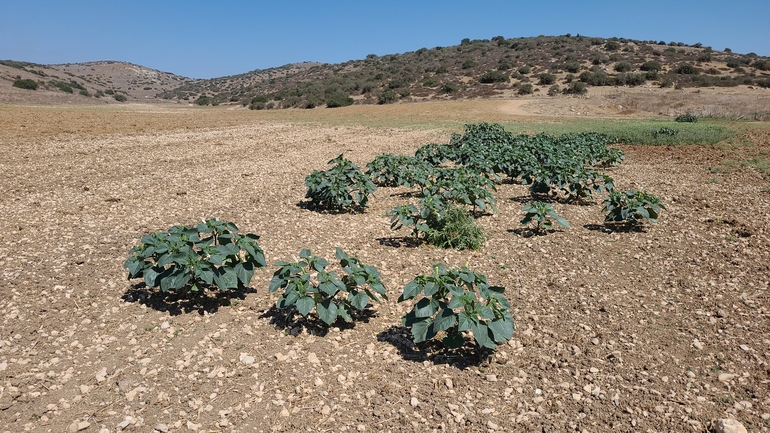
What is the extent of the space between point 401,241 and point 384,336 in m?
2.64

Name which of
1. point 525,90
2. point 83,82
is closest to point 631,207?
point 525,90

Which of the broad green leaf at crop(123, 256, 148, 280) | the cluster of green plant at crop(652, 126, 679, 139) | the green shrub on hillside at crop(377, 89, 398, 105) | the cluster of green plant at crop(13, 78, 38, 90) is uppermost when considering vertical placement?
the cluster of green plant at crop(13, 78, 38, 90)

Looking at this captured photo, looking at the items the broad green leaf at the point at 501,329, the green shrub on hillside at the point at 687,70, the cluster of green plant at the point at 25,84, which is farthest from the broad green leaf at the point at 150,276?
the green shrub on hillside at the point at 687,70

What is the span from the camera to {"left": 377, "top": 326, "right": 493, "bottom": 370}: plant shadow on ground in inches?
144

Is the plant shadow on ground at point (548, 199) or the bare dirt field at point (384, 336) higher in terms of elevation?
the plant shadow on ground at point (548, 199)

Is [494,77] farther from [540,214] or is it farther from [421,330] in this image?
[421,330]

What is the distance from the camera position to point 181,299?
179 inches

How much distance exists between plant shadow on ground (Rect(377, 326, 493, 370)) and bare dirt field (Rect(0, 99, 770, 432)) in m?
0.02

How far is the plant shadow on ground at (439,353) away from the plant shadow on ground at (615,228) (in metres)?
4.19

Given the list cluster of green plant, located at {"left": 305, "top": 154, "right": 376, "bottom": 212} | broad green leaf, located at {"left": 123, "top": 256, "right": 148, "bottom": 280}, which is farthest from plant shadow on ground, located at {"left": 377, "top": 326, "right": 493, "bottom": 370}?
cluster of green plant, located at {"left": 305, "top": 154, "right": 376, "bottom": 212}

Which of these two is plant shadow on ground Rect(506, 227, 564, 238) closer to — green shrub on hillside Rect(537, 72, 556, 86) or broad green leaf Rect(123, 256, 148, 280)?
broad green leaf Rect(123, 256, 148, 280)

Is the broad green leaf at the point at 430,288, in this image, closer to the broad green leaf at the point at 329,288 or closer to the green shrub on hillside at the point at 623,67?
the broad green leaf at the point at 329,288

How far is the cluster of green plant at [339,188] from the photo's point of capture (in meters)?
7.65

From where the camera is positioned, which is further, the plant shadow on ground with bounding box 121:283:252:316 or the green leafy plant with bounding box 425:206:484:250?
the green leafy plant with bounding box 425:206:484:250
